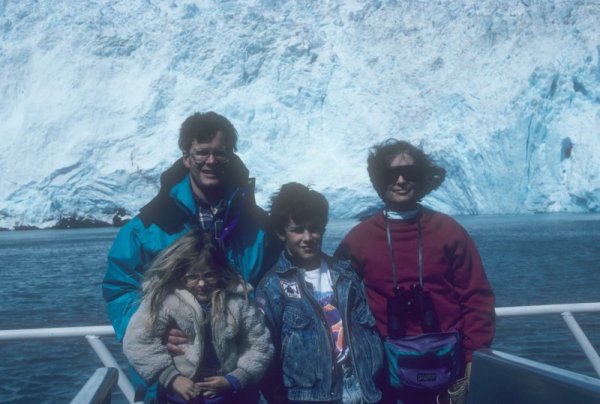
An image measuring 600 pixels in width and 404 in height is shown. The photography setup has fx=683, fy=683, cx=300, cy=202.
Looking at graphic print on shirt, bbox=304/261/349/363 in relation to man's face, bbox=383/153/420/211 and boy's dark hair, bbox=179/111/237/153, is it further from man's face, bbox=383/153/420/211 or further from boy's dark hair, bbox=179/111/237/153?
boy's dark hair, bbox=179/111/237/153

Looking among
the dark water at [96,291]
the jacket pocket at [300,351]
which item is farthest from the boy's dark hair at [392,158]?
the dark water at [96,291]

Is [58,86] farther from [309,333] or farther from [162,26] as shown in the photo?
[309,333]

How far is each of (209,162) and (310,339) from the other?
0.44 meters

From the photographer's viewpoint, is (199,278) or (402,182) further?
(402,182)

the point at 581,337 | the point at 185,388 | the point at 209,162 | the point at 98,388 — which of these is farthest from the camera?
the point at 581,337

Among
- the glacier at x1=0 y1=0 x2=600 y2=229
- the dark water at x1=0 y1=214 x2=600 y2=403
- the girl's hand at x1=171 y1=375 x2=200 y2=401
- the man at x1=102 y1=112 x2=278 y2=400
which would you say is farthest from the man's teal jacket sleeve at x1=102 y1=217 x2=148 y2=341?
the glacier at x1=0 y1=0 x2=600 y2=229

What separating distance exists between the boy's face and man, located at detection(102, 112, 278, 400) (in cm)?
10

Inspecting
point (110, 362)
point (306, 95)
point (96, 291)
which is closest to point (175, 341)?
point (110, 362)

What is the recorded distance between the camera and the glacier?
21234 millimetres

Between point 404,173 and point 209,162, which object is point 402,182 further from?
point 209,162

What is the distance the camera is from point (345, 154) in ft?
76.3

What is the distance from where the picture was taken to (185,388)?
1.29 m

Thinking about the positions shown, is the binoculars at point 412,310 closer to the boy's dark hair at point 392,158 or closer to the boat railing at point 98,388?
the boy's dark hair at point 392,158

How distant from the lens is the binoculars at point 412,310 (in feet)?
4.87
